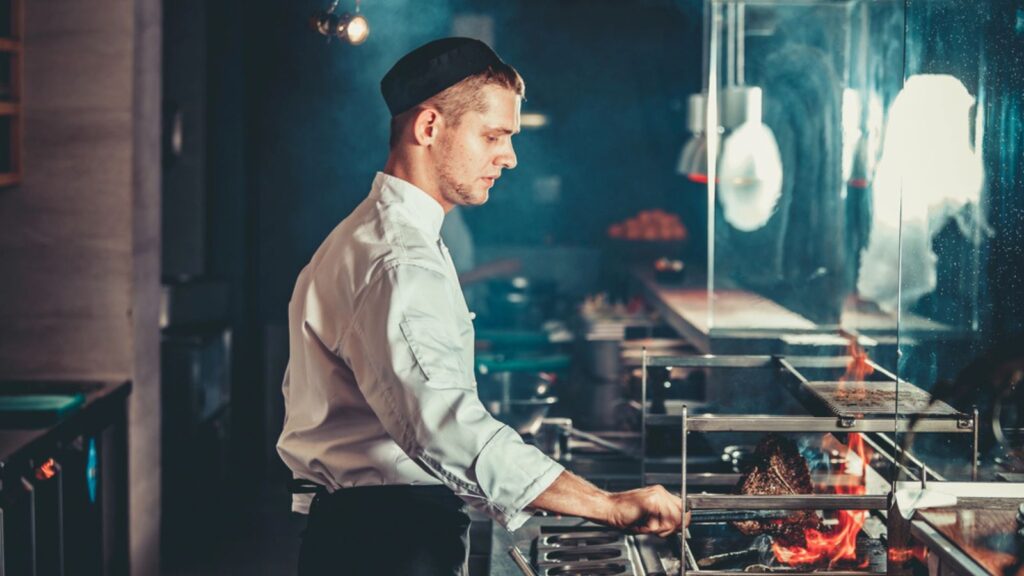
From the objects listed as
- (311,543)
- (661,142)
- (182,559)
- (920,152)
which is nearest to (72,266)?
(182,559)

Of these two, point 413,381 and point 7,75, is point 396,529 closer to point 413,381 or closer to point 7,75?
point 413,381

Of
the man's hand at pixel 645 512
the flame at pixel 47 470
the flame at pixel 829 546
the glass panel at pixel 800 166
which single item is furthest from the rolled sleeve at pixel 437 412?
the glass panel at pixel 800 166

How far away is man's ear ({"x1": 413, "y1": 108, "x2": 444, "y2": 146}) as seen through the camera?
199 cm

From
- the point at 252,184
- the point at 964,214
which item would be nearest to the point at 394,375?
the point at 964,214

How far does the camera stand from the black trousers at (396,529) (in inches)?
76.4

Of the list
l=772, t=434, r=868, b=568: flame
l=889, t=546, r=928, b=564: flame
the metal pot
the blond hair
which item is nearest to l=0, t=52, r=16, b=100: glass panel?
the metal pot

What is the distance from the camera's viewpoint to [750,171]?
4.37 metres

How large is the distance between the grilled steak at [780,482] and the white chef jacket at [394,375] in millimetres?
666

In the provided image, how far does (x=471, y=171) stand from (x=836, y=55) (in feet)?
8.46

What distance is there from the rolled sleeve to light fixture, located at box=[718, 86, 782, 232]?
9.14 ft

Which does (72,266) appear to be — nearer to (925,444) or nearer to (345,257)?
(345,257)

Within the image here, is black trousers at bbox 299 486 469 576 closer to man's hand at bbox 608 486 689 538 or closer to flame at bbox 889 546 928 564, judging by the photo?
man's hand at bbox 608 486 689 538

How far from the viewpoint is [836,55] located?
13.7ft

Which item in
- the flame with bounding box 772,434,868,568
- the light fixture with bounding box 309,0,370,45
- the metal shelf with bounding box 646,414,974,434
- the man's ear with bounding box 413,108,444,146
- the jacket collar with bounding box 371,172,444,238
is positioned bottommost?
the flame with bounding box 772,434,868,568
